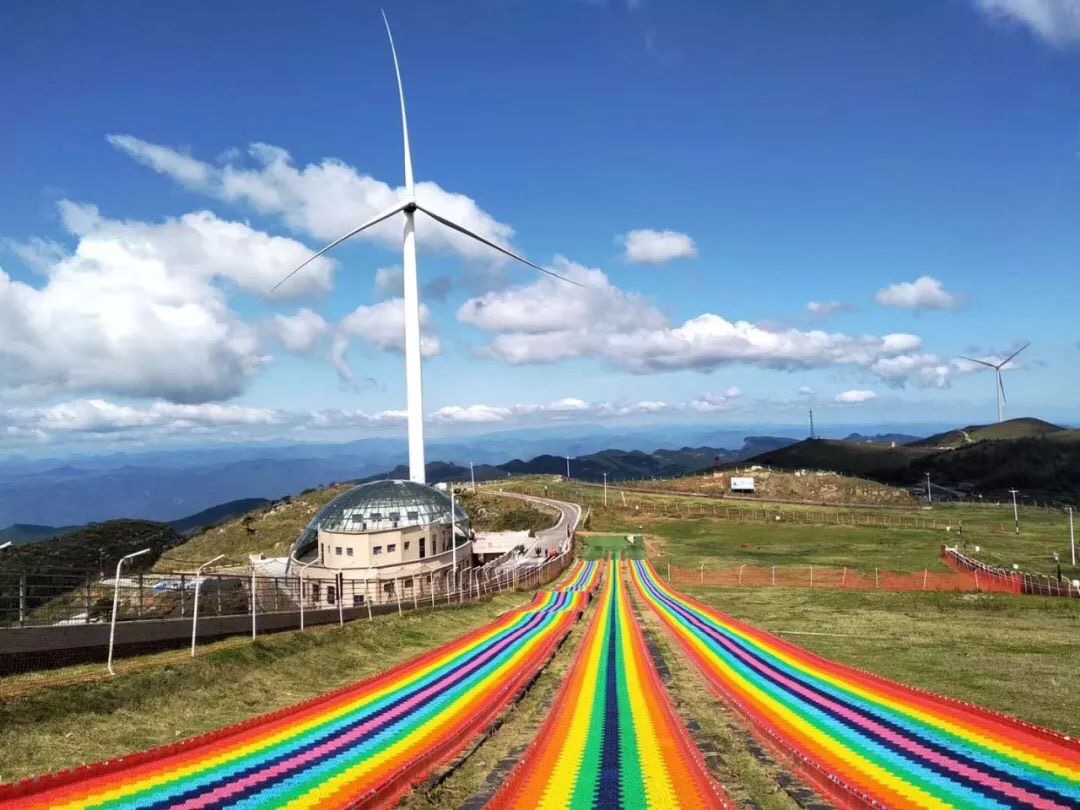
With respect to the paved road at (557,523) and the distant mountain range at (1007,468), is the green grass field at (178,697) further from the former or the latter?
the distant mountain range at (1007,468)

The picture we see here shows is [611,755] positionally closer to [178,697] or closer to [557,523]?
[178,697]

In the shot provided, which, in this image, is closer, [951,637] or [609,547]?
[951,637]

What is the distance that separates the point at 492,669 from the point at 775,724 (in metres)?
9.16

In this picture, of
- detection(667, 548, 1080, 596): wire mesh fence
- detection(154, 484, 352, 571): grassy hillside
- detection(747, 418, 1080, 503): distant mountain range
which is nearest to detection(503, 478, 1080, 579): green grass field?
detection(667, 548, 1080, 596): wire mesh fence

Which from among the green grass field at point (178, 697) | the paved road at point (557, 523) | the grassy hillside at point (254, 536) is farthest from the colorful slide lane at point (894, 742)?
the grassy hillside at point (254, 536)

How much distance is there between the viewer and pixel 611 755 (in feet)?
40.1

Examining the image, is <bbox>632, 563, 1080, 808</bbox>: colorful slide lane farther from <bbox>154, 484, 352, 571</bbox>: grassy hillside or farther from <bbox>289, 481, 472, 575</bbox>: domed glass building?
<bbox>154, 484, 352, 571</bbox>: grassy hillside

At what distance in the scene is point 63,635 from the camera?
651 inches

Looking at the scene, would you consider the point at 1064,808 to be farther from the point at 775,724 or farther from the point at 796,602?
the point at 796,602

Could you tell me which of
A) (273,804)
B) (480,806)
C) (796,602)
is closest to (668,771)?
(480,806)

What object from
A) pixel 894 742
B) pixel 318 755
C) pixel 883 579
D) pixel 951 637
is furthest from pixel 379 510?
pixel 894 742

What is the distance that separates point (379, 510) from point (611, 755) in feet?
199

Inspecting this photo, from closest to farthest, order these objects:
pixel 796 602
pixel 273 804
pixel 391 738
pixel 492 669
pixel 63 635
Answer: pixel 273 804 → pixel 391 738 → pixel 63 635 → pixel 492 669 → pixel 796 602

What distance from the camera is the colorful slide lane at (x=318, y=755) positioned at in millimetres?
9742
